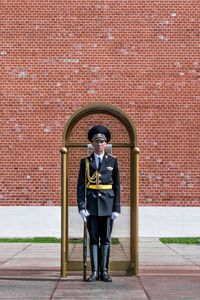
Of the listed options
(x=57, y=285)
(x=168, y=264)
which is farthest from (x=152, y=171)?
(x=57, y=285)

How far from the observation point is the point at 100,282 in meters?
7.66

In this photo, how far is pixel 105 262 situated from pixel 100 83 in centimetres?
873

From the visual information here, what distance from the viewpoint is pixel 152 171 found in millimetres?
15750

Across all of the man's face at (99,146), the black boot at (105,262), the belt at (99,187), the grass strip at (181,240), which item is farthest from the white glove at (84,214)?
the grass strip at (181,240)

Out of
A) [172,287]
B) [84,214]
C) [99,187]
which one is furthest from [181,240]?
[172,287]

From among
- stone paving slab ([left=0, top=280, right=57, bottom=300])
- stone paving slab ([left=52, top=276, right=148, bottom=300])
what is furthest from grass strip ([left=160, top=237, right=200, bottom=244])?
stone paving slab ([left=0, top=280, right=57, bottom=300])

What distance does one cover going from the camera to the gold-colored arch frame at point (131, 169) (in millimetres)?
8156

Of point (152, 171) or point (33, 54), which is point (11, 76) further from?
point (152, 171)

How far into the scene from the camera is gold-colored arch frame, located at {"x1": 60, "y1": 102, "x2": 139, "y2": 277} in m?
8.16

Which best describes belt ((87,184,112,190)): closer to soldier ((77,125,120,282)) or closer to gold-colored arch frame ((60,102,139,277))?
soldier ((77,125,120,282))

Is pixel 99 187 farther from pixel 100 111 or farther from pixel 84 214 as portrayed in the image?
pixel 100 111

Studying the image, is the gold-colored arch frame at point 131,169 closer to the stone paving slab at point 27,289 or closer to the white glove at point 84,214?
the white glove at point 84,214

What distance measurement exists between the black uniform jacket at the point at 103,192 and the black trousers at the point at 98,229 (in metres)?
0.09

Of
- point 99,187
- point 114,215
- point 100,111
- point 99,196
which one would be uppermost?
point 100,111
